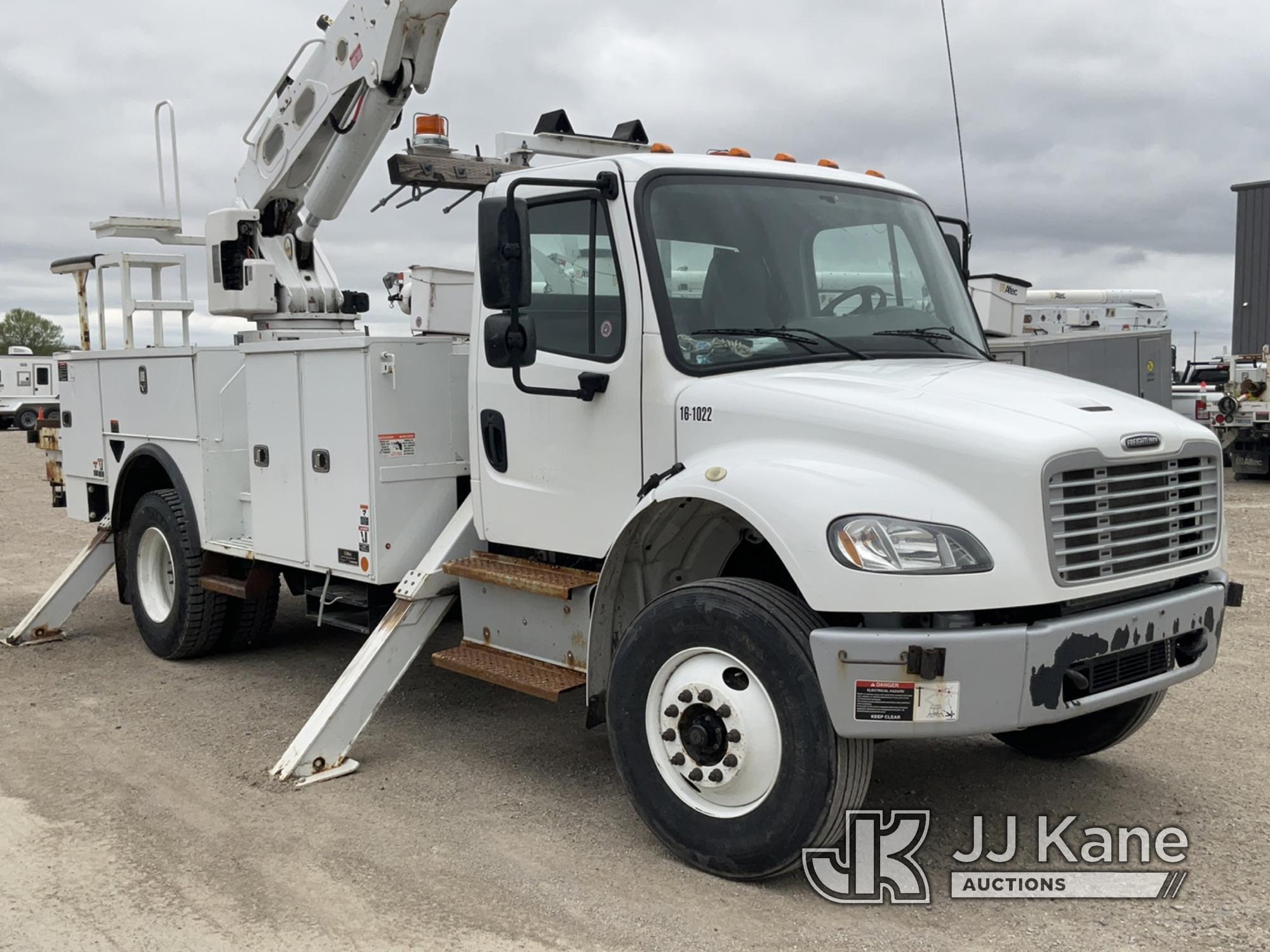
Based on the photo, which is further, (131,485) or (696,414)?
(131,485)

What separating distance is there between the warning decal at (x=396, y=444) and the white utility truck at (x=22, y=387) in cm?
3731

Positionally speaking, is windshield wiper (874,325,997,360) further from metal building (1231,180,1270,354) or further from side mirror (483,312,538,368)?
metal building (1231,180,1270,354)

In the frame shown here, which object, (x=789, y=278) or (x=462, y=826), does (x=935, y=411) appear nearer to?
(x=789, y=278)

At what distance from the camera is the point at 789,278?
16.4 feet

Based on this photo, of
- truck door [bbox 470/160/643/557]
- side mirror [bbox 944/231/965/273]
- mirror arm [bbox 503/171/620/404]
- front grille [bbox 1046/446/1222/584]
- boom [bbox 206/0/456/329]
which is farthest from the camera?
boom [bbox 206/0/456/329]

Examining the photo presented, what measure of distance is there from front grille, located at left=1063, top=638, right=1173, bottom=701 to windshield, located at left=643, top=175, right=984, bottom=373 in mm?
1466

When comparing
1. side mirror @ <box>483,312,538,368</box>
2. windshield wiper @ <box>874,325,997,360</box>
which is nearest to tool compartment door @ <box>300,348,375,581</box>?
side mirror @ <box>483,312,538,368</box>

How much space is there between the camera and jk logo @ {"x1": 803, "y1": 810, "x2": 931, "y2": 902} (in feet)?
14.2

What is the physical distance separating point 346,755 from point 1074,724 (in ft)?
10.8

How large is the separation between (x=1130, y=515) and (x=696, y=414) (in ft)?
5.09

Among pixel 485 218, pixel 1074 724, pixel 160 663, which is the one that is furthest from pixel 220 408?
pixel 1074 724

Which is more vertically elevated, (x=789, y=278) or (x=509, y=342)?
(x=789, y=278)

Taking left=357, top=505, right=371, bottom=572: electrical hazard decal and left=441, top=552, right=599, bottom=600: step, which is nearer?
left=441, top=552, right=599, bottom=600: step

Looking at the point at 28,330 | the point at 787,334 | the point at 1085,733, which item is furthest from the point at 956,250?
the point at 28,330
